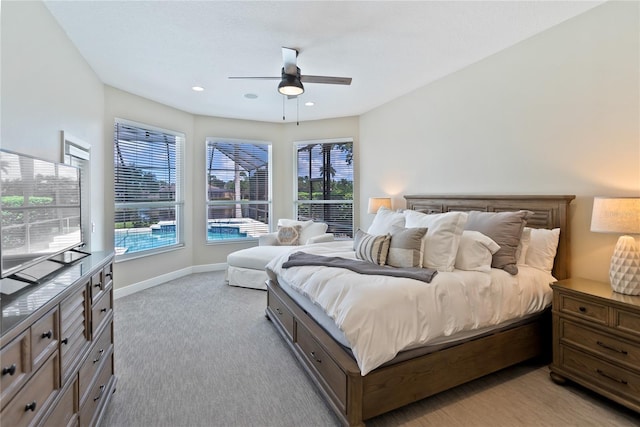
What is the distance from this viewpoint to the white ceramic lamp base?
1.97 m

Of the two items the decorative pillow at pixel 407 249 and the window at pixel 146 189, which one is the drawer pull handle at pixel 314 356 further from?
the window at pixel 146 189

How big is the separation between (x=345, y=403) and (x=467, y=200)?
2547 millimetres

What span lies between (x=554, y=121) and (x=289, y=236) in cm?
376

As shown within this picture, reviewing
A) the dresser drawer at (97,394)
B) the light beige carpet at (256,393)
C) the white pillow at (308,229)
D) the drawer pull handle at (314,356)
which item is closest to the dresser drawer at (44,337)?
the dresser drawer at (97,394)

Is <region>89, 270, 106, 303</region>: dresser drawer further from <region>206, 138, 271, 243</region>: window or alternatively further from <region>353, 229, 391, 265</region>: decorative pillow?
<region>206, 138, 271, 243</region>: window

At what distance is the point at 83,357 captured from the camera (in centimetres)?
152

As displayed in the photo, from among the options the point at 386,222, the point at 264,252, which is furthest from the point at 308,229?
the point at 386,222

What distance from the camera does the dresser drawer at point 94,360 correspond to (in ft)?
4.96

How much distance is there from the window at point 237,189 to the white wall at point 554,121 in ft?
10.5

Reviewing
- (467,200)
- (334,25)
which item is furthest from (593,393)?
(334,25)

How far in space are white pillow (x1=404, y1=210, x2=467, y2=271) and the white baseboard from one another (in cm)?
402

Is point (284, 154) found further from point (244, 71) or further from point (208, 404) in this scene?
point (208, 404)

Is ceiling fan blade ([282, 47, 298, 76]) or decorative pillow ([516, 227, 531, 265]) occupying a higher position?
ceiling fan blade ([282, 47, 298, 76])

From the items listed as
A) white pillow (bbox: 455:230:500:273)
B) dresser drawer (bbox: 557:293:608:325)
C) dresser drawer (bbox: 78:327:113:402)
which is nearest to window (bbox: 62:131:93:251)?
dresser drawer (bbox: 78:327:113:402)
